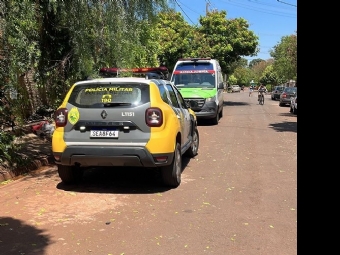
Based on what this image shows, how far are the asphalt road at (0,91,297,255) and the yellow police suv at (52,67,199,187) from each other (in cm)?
55

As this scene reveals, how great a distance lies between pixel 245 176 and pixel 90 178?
278 centimetres

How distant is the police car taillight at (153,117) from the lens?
5827 millimetres

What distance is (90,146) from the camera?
19.2 ft

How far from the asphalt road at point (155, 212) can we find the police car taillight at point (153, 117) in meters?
1.09

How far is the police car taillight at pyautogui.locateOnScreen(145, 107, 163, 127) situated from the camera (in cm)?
583

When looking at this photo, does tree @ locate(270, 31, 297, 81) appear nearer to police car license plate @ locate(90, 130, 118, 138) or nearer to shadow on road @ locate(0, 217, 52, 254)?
police car license plate @ locate(90, 130, 118, 138)

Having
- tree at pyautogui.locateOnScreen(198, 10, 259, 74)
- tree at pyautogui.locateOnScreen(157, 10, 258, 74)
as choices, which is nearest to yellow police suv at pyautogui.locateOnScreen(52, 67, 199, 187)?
tree at pyautogui.locateOnScreen(157, 10, 258, 74)

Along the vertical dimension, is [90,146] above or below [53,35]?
below

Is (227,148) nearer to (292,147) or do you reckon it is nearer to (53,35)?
(292,147)

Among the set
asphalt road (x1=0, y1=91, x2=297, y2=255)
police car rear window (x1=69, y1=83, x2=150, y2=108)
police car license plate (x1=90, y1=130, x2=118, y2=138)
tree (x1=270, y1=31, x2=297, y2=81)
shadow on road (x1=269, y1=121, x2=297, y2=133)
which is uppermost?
tree (x1=270, y1=31, x2=297, y2=81)

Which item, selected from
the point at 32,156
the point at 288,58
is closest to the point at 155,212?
the point at 32,156

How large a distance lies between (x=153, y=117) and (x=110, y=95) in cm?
76
